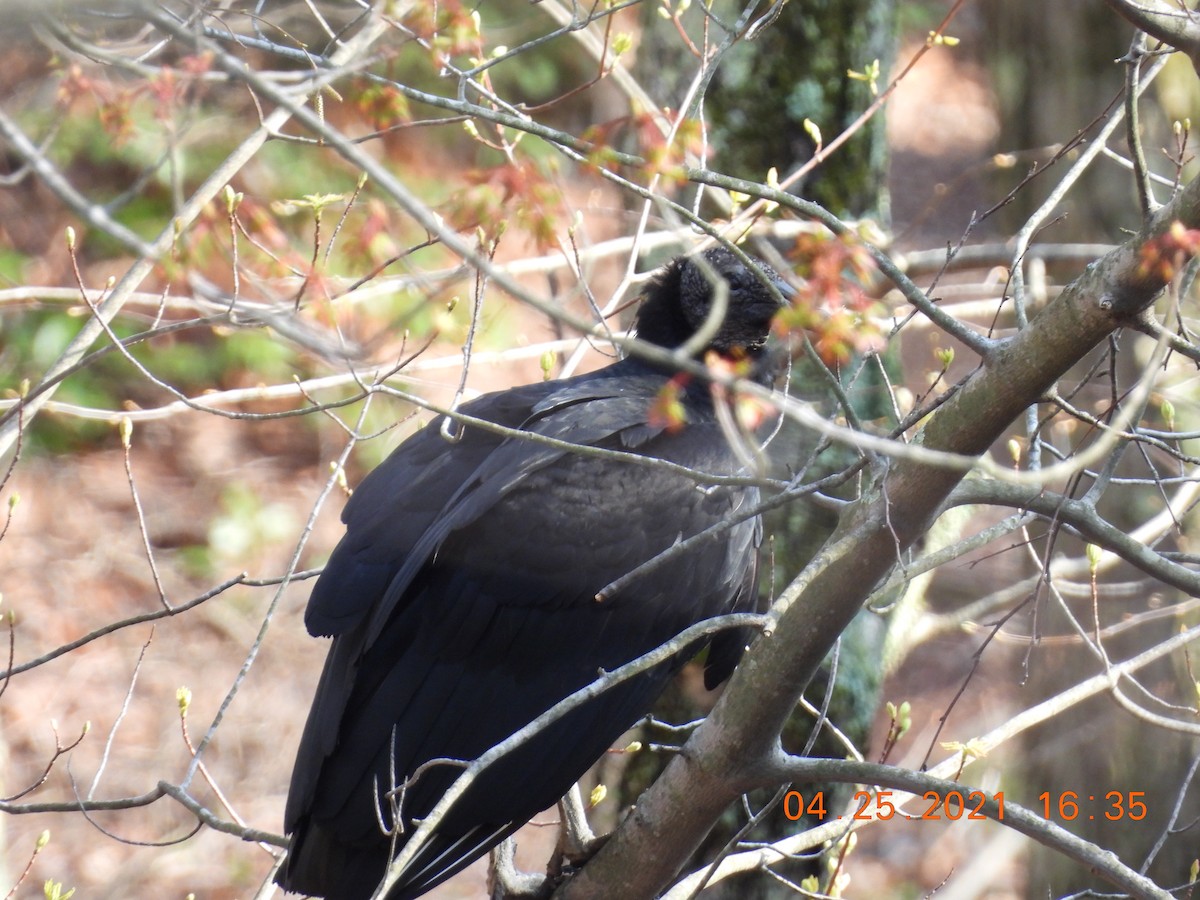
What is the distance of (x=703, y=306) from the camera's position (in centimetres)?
332

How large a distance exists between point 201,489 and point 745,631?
436 cm

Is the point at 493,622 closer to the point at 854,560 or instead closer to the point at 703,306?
the point at 854,560

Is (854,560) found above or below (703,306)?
below

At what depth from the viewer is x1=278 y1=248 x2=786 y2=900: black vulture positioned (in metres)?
2.57
